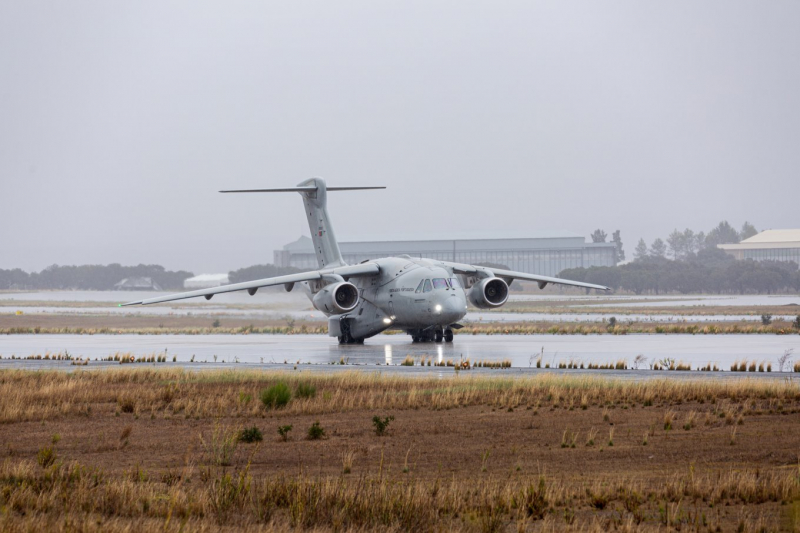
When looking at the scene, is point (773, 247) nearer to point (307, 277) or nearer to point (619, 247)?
point (619, 247)

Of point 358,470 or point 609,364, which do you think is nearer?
point 358,470

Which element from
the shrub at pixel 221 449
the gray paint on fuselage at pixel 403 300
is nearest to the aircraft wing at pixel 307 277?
the gray paint on fuselage at pixel 403 300

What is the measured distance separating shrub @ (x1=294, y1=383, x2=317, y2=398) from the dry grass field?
44 mm

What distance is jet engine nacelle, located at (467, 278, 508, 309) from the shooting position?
3678cm

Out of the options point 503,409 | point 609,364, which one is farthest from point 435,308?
point 503,409

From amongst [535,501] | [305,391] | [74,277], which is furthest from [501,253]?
[535,501]

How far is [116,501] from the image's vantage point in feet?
31.2

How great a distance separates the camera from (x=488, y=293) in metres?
37.0

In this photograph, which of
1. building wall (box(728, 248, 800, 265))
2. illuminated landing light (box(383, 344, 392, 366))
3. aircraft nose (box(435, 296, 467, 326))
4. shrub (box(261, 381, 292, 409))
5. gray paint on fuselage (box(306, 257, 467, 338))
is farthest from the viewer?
building wall (box(728, 248, 800, 265))

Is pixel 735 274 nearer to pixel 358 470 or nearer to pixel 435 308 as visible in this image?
pixel 435 308

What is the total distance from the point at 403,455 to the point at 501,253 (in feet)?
397

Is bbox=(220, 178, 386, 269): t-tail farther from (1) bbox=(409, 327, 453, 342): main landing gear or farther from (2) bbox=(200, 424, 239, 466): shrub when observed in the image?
(2) bbox=(200, 424, 239, 466): shrub

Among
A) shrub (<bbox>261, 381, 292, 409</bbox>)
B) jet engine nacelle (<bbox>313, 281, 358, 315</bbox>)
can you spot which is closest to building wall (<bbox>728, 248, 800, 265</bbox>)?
jet engine nacelle (<bbox>313, 281, 358, 315</bbox>)

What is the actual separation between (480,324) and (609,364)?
29.9 meters
